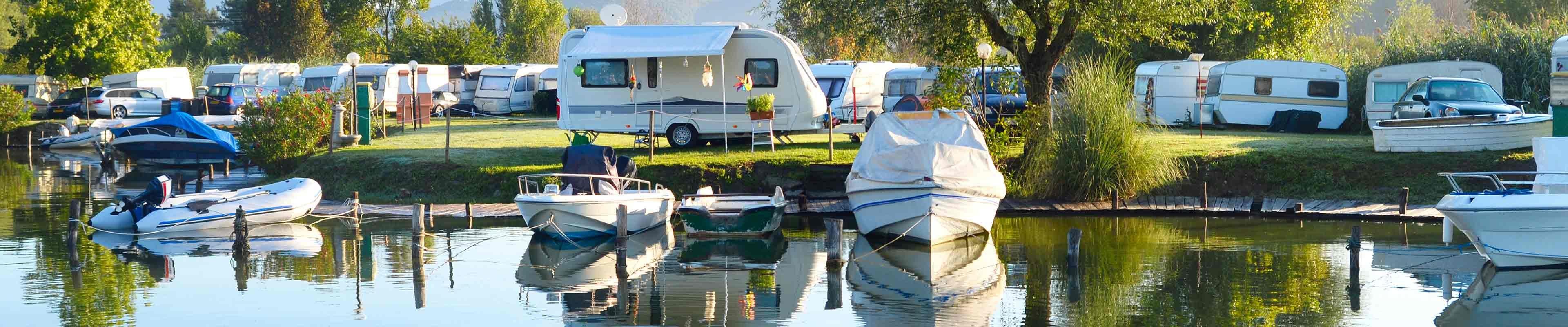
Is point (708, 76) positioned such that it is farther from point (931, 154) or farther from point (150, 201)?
point (150, 201)

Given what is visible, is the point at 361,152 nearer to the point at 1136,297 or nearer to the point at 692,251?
the point at 692,251

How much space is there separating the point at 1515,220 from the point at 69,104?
37438mm

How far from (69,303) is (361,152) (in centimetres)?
1094

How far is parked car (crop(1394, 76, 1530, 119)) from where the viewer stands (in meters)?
23.7

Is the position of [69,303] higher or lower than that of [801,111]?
lower

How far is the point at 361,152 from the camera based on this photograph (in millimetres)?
22953

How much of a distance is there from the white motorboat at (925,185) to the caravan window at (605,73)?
293 inches

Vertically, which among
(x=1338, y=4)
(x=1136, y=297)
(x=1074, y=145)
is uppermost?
(x=1338, y=4)

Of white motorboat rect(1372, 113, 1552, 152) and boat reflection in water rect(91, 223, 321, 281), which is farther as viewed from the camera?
white motorboat rect(1372, 113, 1552, 152)

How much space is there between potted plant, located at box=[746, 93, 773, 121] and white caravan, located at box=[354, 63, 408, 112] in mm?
18961

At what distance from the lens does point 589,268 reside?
47.3ft

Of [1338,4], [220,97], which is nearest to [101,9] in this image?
[220,97]

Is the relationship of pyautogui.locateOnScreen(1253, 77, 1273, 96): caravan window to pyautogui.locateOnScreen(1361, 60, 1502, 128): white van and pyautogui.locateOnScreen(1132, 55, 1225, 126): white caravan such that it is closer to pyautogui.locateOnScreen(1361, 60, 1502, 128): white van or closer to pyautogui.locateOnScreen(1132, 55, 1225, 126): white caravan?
pyautogui.locateOnScreen(1132, 55, 1225, 126): white caravan

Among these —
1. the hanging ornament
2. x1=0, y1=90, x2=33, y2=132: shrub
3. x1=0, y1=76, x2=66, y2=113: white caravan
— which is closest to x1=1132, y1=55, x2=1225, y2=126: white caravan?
the hanging ornament
